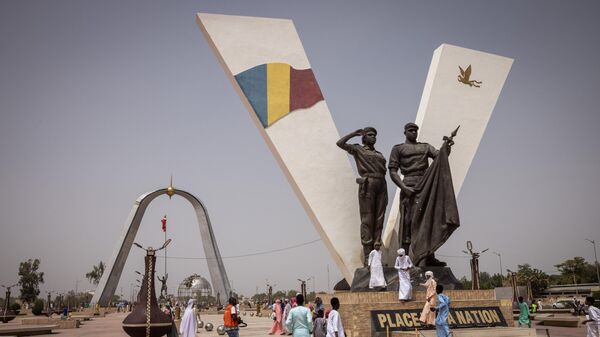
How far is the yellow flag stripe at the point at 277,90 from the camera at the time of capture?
988 centimetres

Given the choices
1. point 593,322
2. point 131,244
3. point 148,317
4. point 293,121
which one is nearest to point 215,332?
point 293,121

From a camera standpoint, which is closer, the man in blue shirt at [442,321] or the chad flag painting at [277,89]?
the man in blue shirt at [442,321]

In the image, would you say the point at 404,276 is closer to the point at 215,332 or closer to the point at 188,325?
the point at 188,325

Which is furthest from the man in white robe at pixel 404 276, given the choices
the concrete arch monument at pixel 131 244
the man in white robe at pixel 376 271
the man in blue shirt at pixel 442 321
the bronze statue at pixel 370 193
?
the concrete arch monument at pixel 131 244

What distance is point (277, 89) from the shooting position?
1005 cm

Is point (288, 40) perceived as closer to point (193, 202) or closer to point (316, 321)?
point (316, 321)

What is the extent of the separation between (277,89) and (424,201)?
3.61 m

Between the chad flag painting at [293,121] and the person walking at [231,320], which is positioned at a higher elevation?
the chad flag painting at [293,121]

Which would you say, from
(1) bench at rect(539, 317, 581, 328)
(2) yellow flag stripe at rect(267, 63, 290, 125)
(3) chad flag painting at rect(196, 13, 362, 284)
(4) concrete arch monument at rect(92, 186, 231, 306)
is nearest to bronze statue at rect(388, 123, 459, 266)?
(3) chad flag painting at rect(196, 13, 362, 284)

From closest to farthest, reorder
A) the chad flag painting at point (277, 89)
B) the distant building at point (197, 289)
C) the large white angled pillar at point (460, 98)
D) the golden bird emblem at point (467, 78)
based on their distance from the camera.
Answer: the chad flag painting at point (277, 89), the large white angled pillar at point (460, 98), the golden bird emblem at point (467, 78), the distant building at point (197, 289)

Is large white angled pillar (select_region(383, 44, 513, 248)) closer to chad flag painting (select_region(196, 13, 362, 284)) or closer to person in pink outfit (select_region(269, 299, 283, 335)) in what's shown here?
chad flag painting (select_region(196, 13, 362, 284))

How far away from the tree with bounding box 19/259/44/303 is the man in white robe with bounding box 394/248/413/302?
49.7 m

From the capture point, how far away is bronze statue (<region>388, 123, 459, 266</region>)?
839cm

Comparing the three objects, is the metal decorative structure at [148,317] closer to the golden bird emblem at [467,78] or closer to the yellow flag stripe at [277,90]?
the yellow flag stripe at [277,90]
